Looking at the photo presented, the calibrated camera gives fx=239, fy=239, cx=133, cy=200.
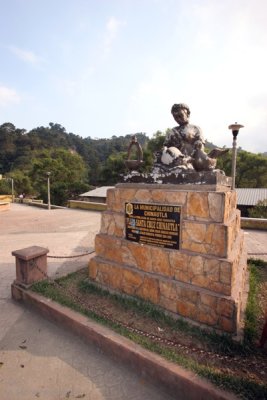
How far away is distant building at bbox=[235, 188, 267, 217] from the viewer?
53.5 feet

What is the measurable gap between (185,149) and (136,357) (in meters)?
3.13

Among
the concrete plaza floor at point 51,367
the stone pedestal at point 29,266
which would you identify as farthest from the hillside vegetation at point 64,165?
the concrete plaza floor at point 51,367

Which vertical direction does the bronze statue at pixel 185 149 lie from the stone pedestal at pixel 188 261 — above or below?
above

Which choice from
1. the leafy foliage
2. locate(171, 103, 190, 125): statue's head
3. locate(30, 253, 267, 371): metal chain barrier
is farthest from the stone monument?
the leafy foliage

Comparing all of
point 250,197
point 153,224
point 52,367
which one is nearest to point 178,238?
point 153,224

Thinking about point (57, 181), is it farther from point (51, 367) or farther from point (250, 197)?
point (51, 367)

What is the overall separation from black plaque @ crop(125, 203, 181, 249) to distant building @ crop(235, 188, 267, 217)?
14119mm

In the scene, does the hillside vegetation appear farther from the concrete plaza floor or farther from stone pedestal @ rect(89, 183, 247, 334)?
the concrete plaza floor

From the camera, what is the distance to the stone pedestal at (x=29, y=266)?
13.9ft

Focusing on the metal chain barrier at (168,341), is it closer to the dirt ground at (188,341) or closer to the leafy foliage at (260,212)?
the dirt ground at (188,341)

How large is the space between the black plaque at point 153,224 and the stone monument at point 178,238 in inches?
0.6

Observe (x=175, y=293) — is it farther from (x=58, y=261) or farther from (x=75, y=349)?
Result: (x=58, y=261)

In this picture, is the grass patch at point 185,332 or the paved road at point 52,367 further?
the paved road at point 52,367

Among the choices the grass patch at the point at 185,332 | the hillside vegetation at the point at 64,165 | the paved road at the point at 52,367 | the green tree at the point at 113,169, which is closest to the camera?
the grass patch at the point at 185,332
